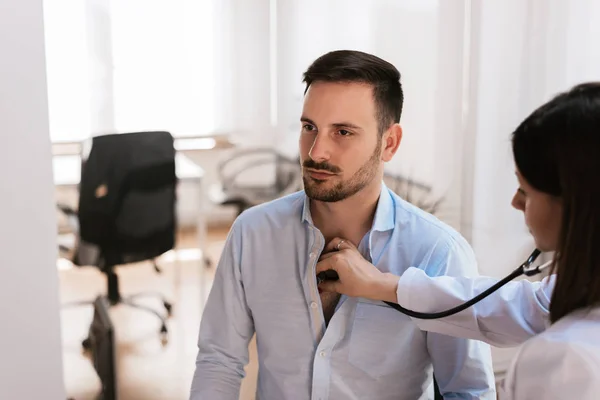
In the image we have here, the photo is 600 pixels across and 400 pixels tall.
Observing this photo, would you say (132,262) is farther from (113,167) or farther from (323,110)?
(323,110)

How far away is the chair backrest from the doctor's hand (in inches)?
34.5

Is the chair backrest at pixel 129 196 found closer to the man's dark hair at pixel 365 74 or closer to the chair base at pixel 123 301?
the chair base at pixel 123 301

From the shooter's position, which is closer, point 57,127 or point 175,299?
point 57,127

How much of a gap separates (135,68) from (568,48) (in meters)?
1.56

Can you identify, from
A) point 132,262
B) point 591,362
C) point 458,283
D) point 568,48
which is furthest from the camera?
point 568,48

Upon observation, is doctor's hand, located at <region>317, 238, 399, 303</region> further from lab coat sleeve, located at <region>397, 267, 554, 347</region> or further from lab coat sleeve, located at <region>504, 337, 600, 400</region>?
lab coat sleeve, located at <region>504, 337, 600, 400</region>

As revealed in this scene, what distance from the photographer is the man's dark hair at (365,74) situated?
4.64ft

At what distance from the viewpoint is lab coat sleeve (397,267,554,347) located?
1279 mm

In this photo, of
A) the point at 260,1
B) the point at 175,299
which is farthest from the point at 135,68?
the point at 175,299

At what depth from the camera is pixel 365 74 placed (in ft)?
4.66

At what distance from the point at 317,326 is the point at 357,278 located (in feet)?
0.60

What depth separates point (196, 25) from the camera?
6.75ft

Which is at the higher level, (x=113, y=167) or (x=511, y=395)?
(x=113, y=167)

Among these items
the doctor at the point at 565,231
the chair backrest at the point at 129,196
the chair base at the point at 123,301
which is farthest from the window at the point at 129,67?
the doctor at the point at 565,231
